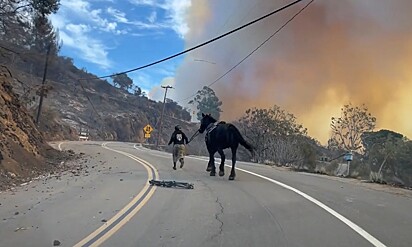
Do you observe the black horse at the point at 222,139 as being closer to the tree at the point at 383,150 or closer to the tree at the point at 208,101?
the tree at the point at 383,150

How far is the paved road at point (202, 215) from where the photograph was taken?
685 cm

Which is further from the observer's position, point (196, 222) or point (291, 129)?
point (291, 129)

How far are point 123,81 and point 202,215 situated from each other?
373 feet

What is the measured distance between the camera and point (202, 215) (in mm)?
8742

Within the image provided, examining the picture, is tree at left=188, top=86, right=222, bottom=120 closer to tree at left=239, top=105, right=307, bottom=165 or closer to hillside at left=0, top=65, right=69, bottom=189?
tree at left=239, top=105, right=307, bottom=165

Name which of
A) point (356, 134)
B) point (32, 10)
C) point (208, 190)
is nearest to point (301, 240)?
point (208, 190)

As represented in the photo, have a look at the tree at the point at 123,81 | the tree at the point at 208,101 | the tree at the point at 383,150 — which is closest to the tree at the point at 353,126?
the tree at the point at 383,150

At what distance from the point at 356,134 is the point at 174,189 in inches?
1413

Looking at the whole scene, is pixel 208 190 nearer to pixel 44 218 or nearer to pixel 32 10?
pixel 44 218

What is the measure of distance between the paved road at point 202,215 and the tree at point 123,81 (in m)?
106

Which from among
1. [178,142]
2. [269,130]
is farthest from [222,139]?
[269,130]

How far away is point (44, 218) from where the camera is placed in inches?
321

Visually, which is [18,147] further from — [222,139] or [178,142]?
[222,139]

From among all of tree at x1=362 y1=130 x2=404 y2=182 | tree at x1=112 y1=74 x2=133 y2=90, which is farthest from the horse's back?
tree at x1=112 y1=74 x2=133 y2=90
